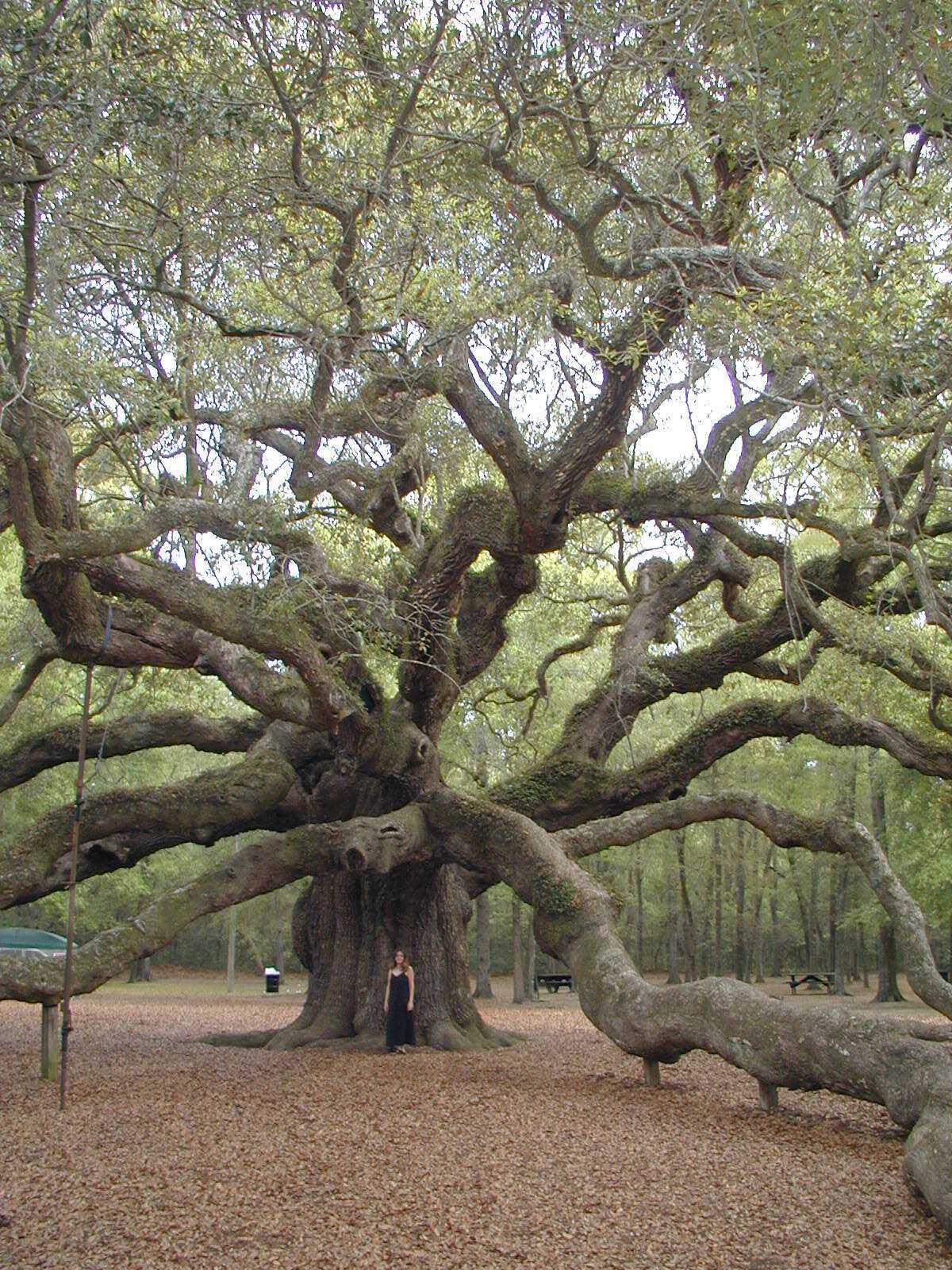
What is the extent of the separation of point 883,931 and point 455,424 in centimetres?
1884

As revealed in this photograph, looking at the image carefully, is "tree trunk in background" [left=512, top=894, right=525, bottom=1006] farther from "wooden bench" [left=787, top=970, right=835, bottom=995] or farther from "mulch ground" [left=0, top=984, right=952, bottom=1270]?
"mulch ground" [left=0, top=984, right=952, bottom=1270]

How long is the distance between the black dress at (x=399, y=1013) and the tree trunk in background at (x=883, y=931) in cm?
1558

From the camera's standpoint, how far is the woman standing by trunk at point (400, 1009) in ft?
34.0

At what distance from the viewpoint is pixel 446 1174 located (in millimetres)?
5344

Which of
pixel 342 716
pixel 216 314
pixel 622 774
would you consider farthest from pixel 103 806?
pixel 622 774

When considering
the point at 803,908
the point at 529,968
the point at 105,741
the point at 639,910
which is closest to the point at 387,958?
the point at 105,741

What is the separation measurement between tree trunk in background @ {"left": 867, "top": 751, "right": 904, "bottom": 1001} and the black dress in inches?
614

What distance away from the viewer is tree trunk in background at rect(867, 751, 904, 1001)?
23719mm

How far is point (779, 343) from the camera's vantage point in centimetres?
659

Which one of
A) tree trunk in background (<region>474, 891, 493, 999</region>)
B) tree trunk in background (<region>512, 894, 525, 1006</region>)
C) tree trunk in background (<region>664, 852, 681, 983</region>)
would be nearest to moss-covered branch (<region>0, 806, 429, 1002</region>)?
tree trunk in background (<region>512, 894, 525, 1006</region>)

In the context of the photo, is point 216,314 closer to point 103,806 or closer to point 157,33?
point 157,33

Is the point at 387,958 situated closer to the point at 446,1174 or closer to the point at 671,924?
the point at 446,1174

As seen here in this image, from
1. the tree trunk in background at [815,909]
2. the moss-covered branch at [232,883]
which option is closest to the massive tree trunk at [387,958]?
the moss-covered branch at [232,883]

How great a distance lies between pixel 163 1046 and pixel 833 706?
8.08 m
